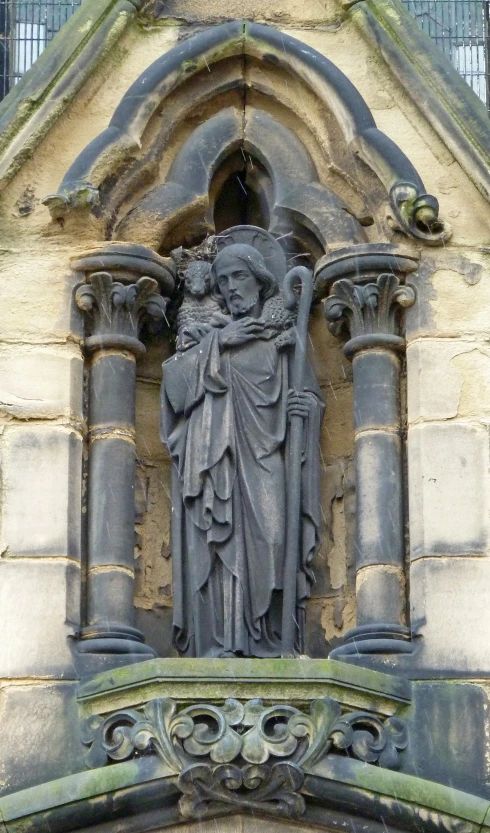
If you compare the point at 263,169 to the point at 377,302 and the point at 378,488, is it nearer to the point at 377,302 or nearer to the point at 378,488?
the point at 377,302

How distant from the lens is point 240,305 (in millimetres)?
10172

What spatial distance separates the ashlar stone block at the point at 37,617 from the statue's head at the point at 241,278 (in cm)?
126

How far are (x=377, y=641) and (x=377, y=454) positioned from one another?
2.47ft

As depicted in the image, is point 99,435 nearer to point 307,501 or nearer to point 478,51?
point 307,501

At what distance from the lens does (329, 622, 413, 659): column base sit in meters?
9.55

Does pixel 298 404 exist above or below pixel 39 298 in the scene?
below

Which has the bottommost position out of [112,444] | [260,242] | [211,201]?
[112,444]

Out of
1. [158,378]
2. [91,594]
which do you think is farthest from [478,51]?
[91,594]

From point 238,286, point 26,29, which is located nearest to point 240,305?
point 238,286

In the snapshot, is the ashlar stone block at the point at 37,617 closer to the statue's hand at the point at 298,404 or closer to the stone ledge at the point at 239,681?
the stone ledge at the point at 239,681

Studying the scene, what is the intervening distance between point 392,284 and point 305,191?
59 cm

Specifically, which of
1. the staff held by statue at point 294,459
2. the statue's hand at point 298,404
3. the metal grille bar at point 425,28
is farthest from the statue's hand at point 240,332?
the metal grille bar at point 425,28

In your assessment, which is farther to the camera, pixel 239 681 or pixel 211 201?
pixel 211 201

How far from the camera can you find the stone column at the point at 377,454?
9.66 m
